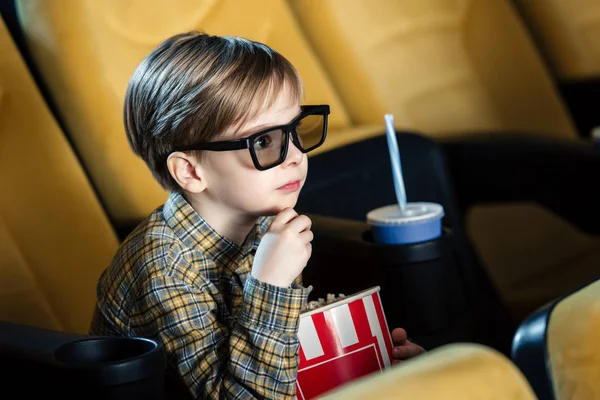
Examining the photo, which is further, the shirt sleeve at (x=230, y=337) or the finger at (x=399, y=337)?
the finger at (x=399, y=337)

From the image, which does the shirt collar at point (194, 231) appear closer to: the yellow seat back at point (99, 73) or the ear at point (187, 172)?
the ear at point (187, 172)

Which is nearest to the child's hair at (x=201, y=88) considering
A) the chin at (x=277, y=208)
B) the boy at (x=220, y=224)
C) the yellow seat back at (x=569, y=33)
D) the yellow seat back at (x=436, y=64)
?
the boy at (x=220, y=224)

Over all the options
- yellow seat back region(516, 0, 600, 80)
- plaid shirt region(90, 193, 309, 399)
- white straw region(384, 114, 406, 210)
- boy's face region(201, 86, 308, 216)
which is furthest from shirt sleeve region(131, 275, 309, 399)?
yellow seat back region(516, 0, 600, 80)

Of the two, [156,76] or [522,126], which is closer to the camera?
[156,76]

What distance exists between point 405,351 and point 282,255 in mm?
182

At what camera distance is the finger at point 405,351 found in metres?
1.08

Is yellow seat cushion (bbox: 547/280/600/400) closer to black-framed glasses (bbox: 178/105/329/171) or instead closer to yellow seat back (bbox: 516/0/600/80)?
black-framed glasses (bbox: 178/105/329/171)

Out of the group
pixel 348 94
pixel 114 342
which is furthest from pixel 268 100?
pixel 348 94

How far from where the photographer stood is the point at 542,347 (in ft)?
2.72

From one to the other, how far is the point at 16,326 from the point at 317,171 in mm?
602

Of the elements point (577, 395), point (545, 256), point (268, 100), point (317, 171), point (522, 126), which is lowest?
point (545, 256)

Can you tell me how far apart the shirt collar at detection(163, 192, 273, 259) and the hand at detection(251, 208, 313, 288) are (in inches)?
3.6

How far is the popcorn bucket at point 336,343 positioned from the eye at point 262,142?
0.61ft

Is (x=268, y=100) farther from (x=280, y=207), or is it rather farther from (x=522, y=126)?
(x=522, y=126)
